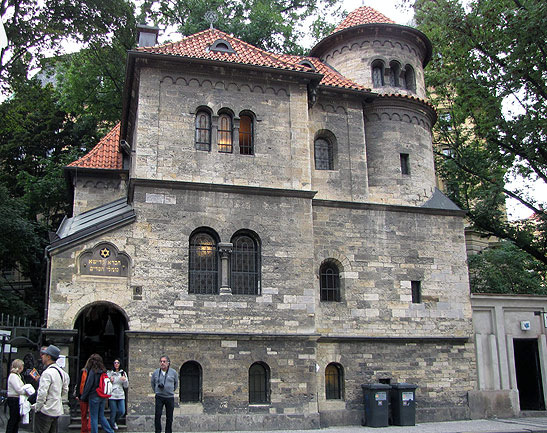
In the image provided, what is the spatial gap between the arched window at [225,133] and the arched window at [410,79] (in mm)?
7953

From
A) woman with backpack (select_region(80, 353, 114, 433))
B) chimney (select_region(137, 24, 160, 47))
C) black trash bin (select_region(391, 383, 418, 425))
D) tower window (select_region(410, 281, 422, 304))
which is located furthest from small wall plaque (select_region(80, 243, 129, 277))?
tower window (select_region(410, 281, 422, 304))

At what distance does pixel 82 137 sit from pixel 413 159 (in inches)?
819

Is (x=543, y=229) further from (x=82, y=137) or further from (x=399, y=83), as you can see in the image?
(x=82, y=137)

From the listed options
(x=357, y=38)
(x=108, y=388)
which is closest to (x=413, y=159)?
(x=357, y=38)

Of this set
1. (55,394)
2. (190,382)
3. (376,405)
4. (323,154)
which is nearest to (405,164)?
(323,154)

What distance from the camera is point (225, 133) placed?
1916 centimetres

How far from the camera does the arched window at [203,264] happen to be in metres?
17.5

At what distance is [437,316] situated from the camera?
20.5 m

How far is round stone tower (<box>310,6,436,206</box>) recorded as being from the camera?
858 inches

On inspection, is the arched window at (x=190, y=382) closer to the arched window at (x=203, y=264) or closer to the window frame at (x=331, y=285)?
the arched window at (x=203, y=264)

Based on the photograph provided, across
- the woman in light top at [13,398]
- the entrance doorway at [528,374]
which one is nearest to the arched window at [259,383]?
the woman in light top at [13,398]

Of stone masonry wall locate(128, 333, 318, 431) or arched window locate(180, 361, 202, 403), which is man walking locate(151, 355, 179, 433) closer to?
stone masonry wall locate(128, 333, 318, 431)

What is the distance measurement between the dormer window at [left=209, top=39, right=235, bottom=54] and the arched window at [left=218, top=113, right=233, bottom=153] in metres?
2.21

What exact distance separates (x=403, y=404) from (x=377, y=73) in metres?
12.2
